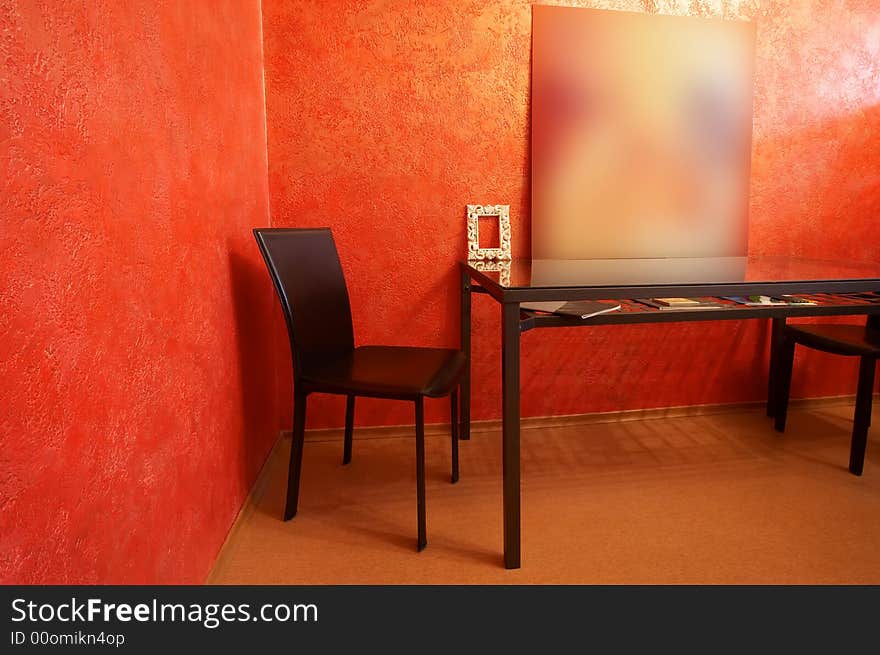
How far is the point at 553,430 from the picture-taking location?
2619 millimetres

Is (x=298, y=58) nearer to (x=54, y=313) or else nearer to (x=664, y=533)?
(x=54, y=313)

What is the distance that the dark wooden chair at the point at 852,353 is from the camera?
6.86 feet

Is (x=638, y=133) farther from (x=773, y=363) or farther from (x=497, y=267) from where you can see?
(x=773, y=363)

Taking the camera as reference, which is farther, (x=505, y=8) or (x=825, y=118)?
(x=825, y=118)

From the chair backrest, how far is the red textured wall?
0.14 meters

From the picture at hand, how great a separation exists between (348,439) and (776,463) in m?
1.62

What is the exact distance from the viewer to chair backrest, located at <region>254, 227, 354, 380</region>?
1733 mm

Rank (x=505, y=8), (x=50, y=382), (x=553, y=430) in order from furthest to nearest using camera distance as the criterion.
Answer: (x=553, y=430)
(x=505, y=8)
(x=50, y=382)

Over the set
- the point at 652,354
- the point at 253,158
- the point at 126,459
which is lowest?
the point at 652,354

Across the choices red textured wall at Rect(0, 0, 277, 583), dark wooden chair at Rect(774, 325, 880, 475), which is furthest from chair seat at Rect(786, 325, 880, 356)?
red textured wall at Rect(0, 0, 277, 583)

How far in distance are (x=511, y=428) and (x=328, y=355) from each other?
694 mm

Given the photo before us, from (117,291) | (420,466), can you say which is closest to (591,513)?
(420,466)

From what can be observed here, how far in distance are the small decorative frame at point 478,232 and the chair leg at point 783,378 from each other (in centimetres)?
124
